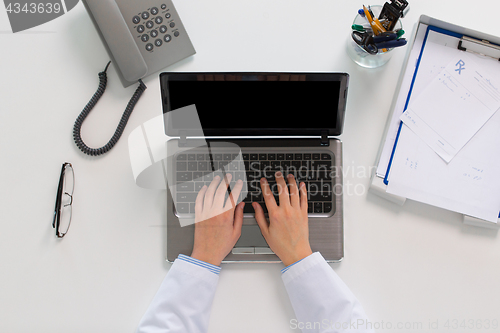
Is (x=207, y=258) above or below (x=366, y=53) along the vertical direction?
below

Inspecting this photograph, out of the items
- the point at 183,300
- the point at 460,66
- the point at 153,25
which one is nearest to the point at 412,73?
the point at 460,66

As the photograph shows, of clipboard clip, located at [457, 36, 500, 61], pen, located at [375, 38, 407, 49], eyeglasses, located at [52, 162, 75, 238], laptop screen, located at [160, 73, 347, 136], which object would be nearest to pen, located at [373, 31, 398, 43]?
pen, located at [375, 38, 407, 49]

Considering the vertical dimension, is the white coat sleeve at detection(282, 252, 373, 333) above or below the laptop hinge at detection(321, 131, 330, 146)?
below

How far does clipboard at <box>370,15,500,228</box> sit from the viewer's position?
74 cm

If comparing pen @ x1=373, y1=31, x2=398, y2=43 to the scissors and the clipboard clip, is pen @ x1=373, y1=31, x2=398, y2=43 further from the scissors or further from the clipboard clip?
the clipboard clip

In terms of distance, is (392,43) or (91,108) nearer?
(392,43)

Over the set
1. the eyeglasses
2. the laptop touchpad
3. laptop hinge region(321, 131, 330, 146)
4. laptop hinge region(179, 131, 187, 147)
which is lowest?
the laptop touchpad

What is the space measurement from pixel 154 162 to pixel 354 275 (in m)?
0.53

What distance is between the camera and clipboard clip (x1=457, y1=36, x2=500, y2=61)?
0.75 meters

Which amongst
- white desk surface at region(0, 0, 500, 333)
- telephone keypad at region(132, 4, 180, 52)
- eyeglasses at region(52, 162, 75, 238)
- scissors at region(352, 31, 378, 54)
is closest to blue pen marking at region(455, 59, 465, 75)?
white desk surface at region(0, 0, 500, 333)

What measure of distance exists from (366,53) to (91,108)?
2.17 feet

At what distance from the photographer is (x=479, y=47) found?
2.48 ft

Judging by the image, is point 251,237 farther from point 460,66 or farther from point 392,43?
point 460,66

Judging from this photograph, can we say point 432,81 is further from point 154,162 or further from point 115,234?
point 115,234
